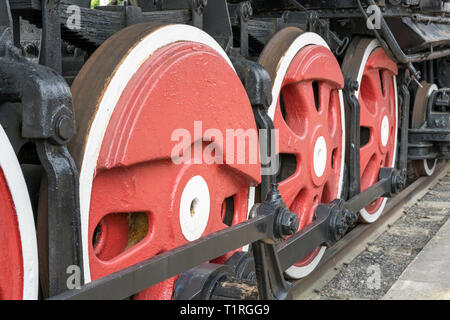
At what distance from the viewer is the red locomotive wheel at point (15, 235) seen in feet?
4.14

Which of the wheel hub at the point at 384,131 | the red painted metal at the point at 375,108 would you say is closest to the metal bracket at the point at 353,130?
the red painted metal at the point at 375,108

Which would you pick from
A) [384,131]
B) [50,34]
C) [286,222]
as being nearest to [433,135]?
[384,131]

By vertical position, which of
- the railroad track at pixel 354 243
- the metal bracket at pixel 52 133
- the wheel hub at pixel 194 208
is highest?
the metal bracket at pixel 52 133

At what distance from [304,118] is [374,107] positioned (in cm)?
113

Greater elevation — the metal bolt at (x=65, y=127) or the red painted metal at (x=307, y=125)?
the metal bolt at (x=65, y=127)

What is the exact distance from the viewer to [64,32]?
1.69 metres

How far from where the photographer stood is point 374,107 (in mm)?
3756

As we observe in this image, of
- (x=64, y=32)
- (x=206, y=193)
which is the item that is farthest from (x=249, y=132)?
(x=64, y=32)

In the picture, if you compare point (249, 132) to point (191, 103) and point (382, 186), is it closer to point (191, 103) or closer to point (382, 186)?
point (191, 103)

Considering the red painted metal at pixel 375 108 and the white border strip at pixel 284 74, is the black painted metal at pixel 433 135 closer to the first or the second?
the red painted metal at pixel 375 108

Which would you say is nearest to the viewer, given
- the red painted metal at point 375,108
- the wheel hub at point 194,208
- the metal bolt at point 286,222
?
the wheel hub at point 194,208

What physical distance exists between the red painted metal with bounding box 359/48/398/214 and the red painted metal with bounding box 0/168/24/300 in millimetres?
2515

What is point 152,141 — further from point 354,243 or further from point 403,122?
point 403,122

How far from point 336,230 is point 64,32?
1.61m
